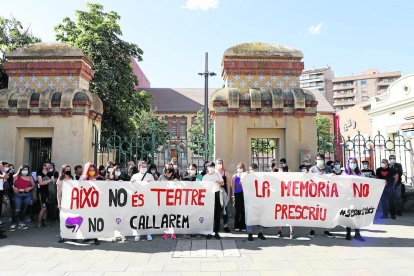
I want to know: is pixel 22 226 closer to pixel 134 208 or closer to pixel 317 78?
pixel 134 208

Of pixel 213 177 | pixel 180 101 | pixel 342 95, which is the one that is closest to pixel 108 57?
pixel 213 177

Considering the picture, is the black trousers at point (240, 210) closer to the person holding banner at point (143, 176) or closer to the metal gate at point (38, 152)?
the person holding banner at point (143, 176)

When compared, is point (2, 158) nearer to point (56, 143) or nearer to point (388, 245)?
point (56, 143)

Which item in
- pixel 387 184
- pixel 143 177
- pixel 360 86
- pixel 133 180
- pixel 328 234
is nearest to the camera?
pixel 133 180

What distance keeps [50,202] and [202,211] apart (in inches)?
165

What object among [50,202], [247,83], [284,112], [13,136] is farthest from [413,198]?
[13,136]

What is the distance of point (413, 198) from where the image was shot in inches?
392

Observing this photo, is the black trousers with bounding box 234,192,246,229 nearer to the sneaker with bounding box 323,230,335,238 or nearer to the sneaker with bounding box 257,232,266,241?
the sneaker with bounding box 257,232,266,241

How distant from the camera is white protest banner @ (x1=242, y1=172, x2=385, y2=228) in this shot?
6824 millimetres

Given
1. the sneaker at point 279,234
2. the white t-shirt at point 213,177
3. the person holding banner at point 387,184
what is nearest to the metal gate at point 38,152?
the white t-shirt at point 213,177

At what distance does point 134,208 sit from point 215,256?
2.22 m

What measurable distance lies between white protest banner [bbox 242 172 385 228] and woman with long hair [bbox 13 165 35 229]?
214 inches

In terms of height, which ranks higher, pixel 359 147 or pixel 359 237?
pixel 359 147

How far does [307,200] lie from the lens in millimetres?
6906
